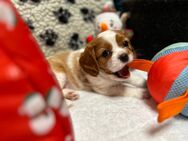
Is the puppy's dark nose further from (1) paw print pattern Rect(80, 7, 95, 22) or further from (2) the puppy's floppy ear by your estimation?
(1) paw print pattern Rect(80, 7, 95, 22)

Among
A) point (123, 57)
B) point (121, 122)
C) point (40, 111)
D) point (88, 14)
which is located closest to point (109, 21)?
point (88, 14)

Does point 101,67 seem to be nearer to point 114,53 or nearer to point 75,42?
point 114,53

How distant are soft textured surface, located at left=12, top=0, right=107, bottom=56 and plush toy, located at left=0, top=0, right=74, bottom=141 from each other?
2.71ft

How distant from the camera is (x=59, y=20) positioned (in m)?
1.64

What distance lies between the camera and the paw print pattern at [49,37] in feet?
5.24

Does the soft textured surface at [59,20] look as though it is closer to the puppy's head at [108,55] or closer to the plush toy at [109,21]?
the plush toy at [109,21]

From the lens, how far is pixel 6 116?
68 centimetres

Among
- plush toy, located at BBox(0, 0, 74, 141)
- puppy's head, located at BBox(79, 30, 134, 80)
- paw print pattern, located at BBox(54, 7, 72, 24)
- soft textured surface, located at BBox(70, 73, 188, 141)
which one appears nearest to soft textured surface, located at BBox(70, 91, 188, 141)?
soft textured surface, located at BBox(70, 73, 188, 141)

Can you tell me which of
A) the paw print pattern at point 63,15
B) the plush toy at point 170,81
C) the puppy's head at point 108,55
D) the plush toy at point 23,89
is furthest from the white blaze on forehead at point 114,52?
the plush toy at point 23,89

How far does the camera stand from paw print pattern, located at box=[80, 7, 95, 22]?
172 centimetres

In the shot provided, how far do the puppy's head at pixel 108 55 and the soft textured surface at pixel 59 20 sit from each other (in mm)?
363

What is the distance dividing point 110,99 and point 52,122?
2.05ft

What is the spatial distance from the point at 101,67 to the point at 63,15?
18.8 inches

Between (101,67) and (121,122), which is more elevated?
(101,67)
